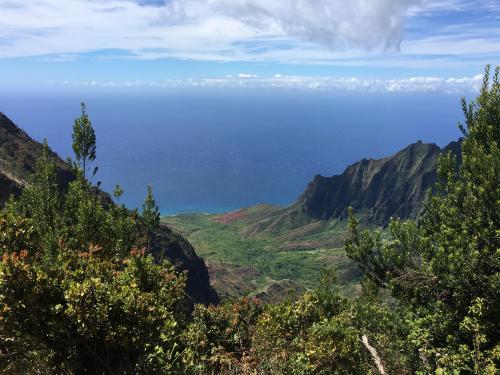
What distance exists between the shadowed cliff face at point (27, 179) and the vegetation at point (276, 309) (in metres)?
52.3

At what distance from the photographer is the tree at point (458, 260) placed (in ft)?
49.3

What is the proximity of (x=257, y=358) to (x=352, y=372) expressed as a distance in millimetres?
3687

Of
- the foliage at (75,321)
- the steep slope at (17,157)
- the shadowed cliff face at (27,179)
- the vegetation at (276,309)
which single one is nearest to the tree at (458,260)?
the vegetation at (276,309)

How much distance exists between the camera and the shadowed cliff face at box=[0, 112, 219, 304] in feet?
260

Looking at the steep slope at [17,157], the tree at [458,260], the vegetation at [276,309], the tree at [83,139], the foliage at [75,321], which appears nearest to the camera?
the foliage at [75,321]

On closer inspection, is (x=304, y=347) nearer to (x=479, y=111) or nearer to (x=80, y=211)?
(x=479, y=111)

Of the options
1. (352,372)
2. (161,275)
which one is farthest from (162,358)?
(352,372)

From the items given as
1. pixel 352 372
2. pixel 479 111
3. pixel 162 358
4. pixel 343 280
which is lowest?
pixel 343 280

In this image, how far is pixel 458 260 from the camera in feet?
52.4

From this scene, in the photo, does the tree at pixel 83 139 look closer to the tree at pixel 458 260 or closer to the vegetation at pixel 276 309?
the vegetation at pixel 276 309

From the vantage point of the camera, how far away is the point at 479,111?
20844mm

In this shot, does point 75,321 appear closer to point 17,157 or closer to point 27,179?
point 27,179

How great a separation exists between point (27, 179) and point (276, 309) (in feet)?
259

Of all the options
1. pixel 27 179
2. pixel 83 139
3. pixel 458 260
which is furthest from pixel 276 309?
pixel 27 179
